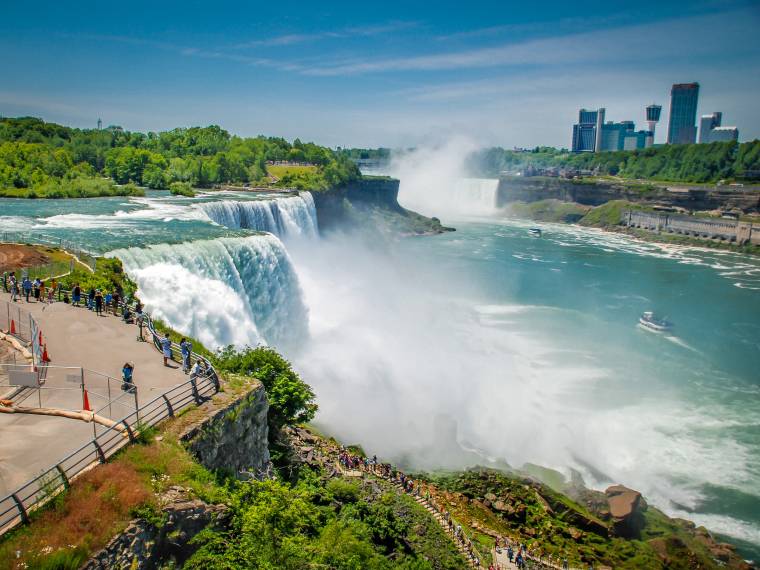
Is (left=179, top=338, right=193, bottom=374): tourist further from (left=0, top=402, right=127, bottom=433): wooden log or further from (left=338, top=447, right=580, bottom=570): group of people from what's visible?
(left=338, top=447, right=580, bottom=570): group of people

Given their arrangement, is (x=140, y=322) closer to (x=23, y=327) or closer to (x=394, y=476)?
(x=23, y=327)

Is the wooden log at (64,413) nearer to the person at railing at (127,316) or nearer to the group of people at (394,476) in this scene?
the person at railing at (127,316)

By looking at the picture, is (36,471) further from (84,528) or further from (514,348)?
(514,348)

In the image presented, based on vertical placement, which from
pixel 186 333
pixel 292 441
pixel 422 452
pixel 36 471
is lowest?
pixel 422 452

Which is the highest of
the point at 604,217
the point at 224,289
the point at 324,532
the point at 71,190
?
the point at 71,190

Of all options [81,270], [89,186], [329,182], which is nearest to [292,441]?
[81,270]

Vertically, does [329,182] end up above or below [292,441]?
above

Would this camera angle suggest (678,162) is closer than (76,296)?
No

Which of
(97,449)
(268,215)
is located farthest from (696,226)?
(97,449)
